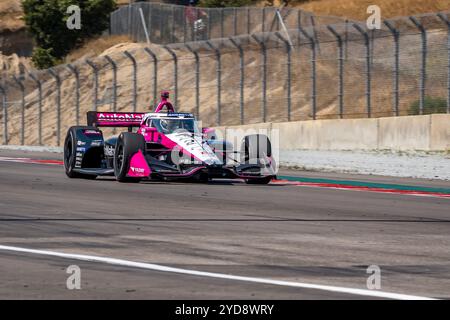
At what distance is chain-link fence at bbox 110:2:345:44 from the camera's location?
154 ft

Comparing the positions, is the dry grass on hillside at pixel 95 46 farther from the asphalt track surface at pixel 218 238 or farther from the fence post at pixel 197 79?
the asphalt track surface at pixel 218 238

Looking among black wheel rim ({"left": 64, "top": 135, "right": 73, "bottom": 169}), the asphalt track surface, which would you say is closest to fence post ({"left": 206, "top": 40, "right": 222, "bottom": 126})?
black wheel rim ({"left": 64, "top": 135, "right": 73, "bottom": 169})

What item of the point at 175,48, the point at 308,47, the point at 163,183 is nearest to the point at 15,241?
the point at 163,183

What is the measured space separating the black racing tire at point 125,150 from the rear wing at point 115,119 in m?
2.05

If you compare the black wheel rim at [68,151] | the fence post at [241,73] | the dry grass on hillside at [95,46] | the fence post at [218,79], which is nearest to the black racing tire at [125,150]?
the black wheel rim at [68,151]

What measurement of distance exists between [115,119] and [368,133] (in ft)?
31.6

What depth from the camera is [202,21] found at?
164 ft

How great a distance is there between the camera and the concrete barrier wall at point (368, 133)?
2716 cm

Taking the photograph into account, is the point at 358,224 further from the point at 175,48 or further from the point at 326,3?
the point at 326,3

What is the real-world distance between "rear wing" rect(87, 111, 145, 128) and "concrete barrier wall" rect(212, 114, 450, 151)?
28.9 ft

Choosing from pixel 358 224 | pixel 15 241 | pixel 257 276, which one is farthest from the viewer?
pixel 358 224

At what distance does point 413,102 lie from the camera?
2861cm

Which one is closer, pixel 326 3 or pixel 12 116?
pixel 12 116

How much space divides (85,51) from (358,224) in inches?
1951
